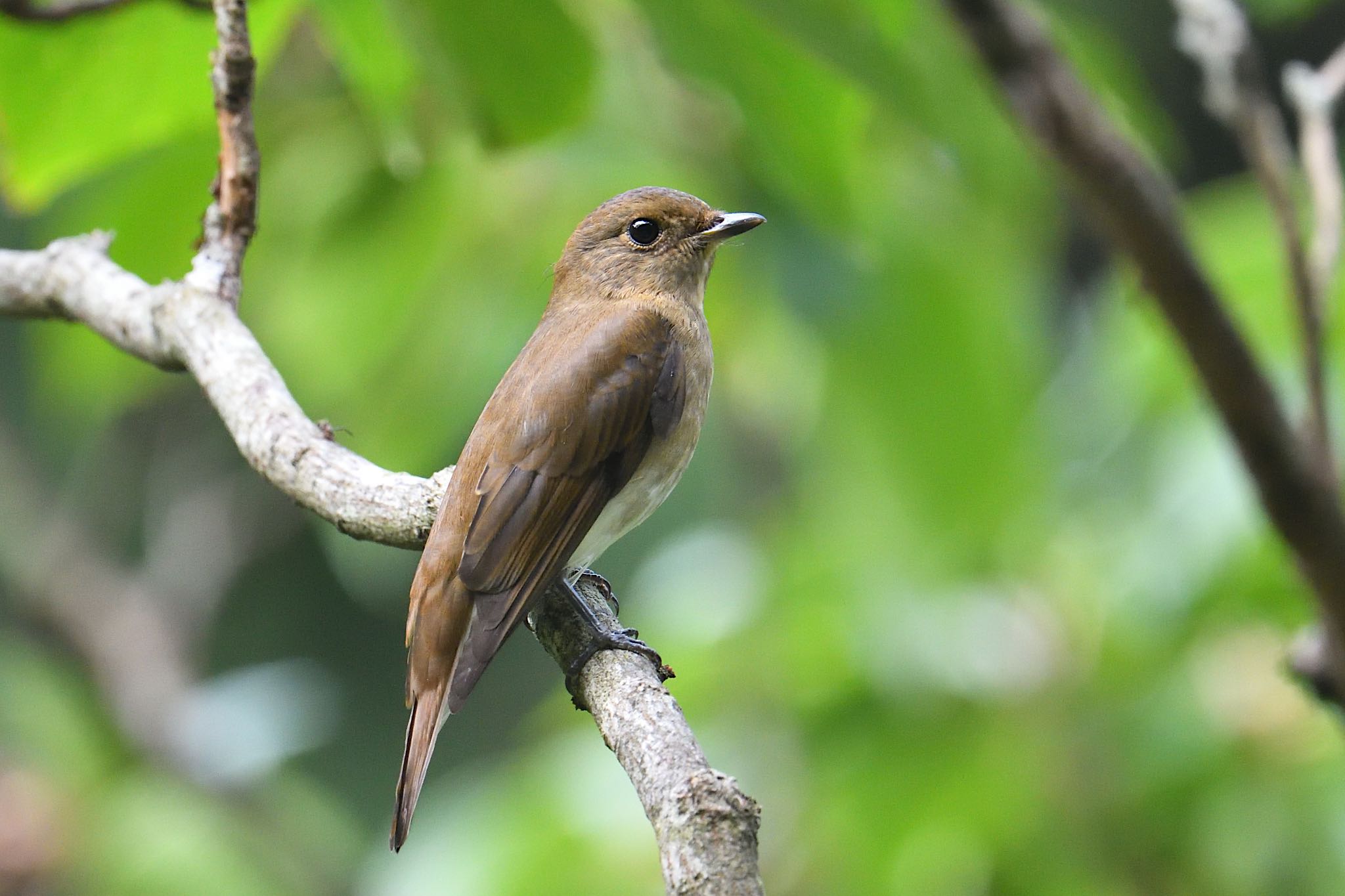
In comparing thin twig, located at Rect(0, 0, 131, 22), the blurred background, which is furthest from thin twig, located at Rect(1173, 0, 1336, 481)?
thin twig, located at Rect(0, 0, 131, 22)

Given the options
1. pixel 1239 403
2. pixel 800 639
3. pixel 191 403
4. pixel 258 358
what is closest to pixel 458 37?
pixel 258 358

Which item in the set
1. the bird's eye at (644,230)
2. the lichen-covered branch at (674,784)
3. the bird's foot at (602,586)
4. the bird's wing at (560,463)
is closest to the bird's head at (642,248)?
the bird's eye at (644,230)

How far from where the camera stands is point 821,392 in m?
3.34

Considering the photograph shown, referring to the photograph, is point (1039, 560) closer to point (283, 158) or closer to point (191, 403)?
point (283, 158)

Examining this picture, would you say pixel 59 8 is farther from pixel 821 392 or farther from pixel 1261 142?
pixel 1261 142

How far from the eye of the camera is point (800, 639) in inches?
154

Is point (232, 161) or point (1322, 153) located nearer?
point (232, 161)

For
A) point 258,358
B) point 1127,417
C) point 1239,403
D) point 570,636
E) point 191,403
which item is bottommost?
point 1239,403

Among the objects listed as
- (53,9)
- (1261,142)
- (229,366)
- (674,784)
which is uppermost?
(53,9)

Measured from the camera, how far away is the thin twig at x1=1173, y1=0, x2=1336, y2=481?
271 cm

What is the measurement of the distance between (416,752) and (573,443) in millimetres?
783

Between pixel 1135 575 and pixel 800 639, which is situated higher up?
pixel 800 639

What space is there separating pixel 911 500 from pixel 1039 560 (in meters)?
1.25

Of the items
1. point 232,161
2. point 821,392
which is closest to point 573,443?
point 821,392
